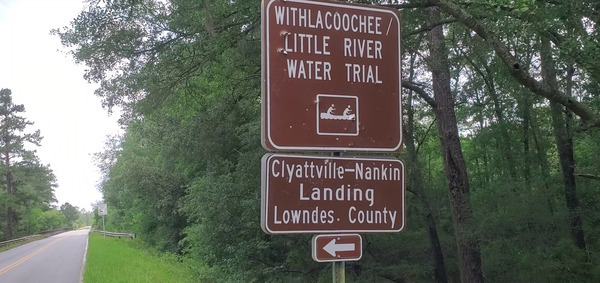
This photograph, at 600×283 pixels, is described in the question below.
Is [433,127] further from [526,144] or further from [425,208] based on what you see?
[425,208]

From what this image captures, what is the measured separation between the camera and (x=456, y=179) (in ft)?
40.8

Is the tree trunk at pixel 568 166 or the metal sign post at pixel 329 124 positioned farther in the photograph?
the tree trunk at pixel 568 166

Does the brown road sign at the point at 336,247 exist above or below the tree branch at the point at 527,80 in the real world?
below

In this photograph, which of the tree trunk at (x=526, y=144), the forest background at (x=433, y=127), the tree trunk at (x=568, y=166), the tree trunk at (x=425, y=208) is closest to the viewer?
the forest background at (x=433, y=127)

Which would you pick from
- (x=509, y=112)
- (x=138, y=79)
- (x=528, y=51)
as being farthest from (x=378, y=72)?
(x=509, y=112)

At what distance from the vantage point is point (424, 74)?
15.9 meters

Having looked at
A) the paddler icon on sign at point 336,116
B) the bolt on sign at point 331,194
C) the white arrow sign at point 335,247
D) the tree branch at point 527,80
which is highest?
the tree branch at point 527,80

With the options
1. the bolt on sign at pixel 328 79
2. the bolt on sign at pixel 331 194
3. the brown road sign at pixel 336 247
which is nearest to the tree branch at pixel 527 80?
the bolt on sign at pixel 328 79

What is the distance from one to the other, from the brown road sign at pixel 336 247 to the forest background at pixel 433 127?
269 centimetres

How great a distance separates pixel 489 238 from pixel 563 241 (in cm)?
173

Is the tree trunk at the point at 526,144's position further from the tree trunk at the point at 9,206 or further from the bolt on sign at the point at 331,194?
the tree trunk at the point at 9,206

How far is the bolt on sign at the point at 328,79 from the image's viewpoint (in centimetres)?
275

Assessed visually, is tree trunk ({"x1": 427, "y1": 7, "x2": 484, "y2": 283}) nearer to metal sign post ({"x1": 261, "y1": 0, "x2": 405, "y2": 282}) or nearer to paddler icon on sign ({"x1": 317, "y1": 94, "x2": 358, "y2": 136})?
metal sign post ({"x1": 261, "y1": 0, "x2": 405, "y2": 282})

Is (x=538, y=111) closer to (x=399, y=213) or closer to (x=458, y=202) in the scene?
(x=458, y=202)
